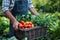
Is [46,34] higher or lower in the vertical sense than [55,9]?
higher

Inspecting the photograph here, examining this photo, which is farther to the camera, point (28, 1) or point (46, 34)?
point (28, 1)

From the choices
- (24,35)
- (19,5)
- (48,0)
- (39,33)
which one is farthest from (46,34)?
(48,0)

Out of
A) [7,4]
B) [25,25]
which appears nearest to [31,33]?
[25,25]

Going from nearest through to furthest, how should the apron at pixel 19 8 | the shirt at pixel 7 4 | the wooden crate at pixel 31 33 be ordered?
the wooden crate at pixel 31 33, the shirt at pixel 7 4, the apron at pixel 19 8

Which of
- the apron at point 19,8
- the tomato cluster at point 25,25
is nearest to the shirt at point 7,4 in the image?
the apron at point 19,8

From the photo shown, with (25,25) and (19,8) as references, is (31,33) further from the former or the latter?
(19,8)

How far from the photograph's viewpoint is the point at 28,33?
4734 mm

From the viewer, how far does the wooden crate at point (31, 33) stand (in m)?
4.69

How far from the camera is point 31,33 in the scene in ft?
15.7

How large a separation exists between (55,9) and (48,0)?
1.50 ft

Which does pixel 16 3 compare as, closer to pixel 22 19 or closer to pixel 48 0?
pixel 22 19

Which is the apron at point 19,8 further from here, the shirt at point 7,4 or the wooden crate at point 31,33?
the wooden crate at point 31,33

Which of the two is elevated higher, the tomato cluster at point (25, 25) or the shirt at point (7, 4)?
the shirt at point (7, 4)

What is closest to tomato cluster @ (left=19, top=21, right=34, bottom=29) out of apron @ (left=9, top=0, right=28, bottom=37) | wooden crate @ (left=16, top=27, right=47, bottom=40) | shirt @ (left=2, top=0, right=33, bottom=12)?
wooden crate @ (left=16, top=27, right=47, bottom=40)
